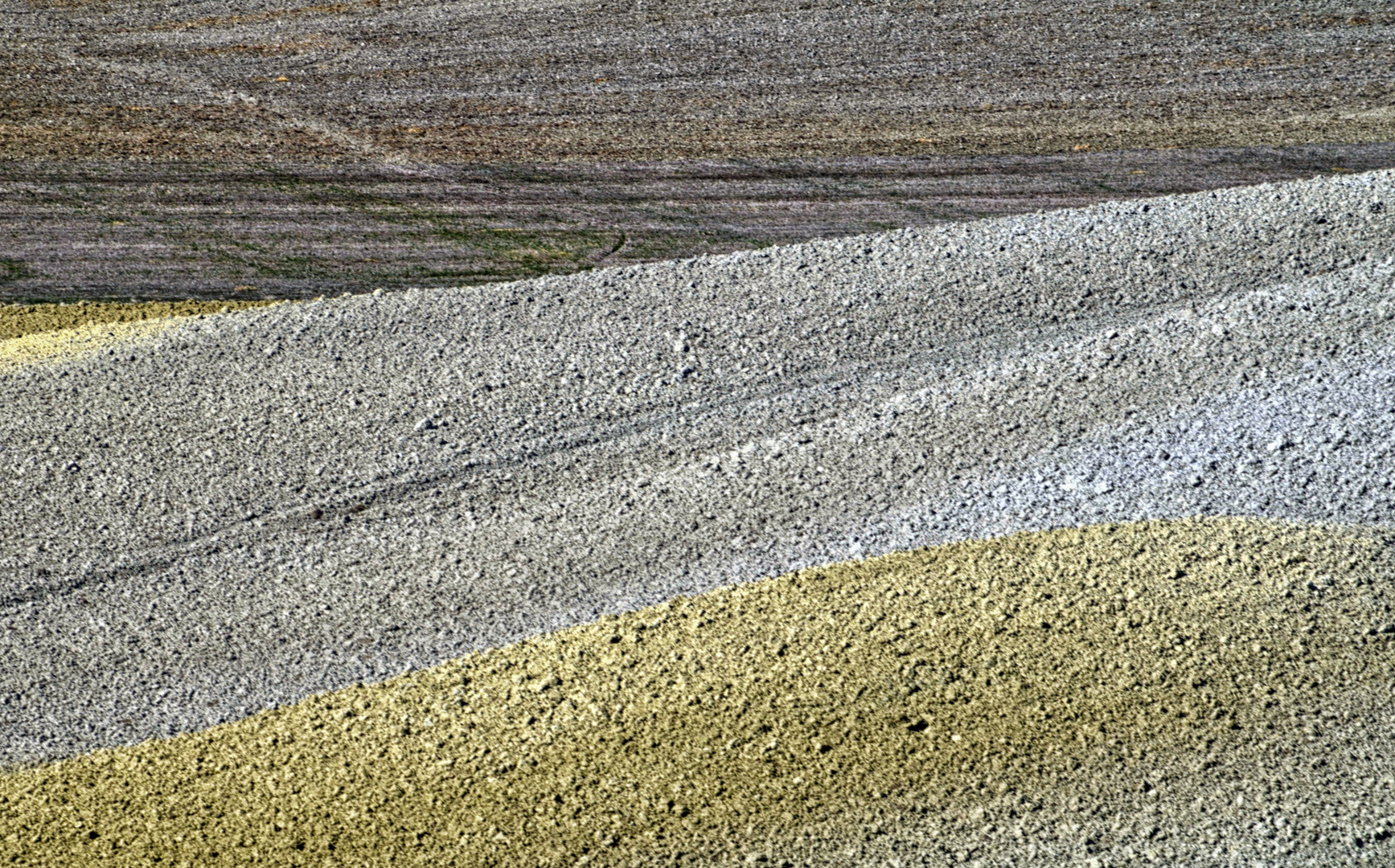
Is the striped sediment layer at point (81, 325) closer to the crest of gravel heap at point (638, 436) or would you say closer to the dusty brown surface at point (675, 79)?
the crest of gravel heap at point (638, 436)

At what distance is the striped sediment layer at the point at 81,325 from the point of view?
253 inches

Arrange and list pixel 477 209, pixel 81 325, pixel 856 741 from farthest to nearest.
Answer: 1. pixel 477 209
2. pixel 81 325
3. pixel 856 741

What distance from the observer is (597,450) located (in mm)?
5562

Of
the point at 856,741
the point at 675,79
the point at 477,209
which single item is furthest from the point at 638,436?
the point at 675,79

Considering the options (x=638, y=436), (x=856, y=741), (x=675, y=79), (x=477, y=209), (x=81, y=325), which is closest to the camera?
(x=856, y=741)

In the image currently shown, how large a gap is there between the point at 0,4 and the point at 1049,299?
1190 cm

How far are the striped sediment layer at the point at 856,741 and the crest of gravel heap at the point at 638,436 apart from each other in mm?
269

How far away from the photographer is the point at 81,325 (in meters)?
7.45

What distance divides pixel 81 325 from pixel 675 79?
18.1 feet

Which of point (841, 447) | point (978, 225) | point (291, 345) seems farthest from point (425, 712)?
point (978, 225)

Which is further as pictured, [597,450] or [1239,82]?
[1239,82]

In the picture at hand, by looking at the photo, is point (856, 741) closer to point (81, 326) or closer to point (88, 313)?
point (81, 326)

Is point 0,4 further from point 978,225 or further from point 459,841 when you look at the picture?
point 459,841

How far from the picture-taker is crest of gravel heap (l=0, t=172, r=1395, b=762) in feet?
15.6
